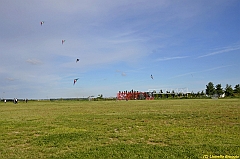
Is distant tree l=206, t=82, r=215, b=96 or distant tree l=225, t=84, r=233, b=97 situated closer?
distant tree l=225, t=84, r=233, b=97

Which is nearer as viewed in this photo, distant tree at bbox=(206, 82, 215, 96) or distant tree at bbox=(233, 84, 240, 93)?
distant tree at bbox=(233, 84, 240, 93)

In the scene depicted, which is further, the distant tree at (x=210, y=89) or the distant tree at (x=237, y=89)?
the distant tree at (x=210, y=89)

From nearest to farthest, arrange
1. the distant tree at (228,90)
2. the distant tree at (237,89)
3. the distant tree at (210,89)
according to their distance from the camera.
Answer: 1. the distant tree at (228,90)
2. the distant tree at (237,89)
3. the distant tree at (210,89)

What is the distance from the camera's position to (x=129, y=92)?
135625 mm

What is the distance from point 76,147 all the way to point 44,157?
→ 1.34 m

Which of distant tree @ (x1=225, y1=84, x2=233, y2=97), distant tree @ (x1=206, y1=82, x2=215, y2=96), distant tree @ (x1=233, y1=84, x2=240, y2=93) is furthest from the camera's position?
distant tree @ (x1=206, y1=82, x2=215, y2=96)

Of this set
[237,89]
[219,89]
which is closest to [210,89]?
[219,89]

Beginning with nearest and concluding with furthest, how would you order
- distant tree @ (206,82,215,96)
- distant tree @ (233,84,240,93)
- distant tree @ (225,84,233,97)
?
distant tree @ (225,84,233,97) < distant tree @ (233,84,240,93) < distant tree @ (206,82,215,96)

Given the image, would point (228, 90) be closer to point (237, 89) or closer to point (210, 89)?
point (237, 89)

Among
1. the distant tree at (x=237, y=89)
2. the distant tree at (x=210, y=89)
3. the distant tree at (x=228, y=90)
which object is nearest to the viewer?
the distant tree at (x=228, y=90)

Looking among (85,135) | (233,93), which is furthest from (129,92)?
(85,135)

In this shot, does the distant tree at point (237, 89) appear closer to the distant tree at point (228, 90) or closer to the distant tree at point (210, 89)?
the distant tree at point (228, 90)

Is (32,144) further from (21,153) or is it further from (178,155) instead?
(178,155)

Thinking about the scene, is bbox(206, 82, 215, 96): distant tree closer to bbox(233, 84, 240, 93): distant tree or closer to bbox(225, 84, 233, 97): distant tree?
bbox(225, 84, 233, 97): distant tree
